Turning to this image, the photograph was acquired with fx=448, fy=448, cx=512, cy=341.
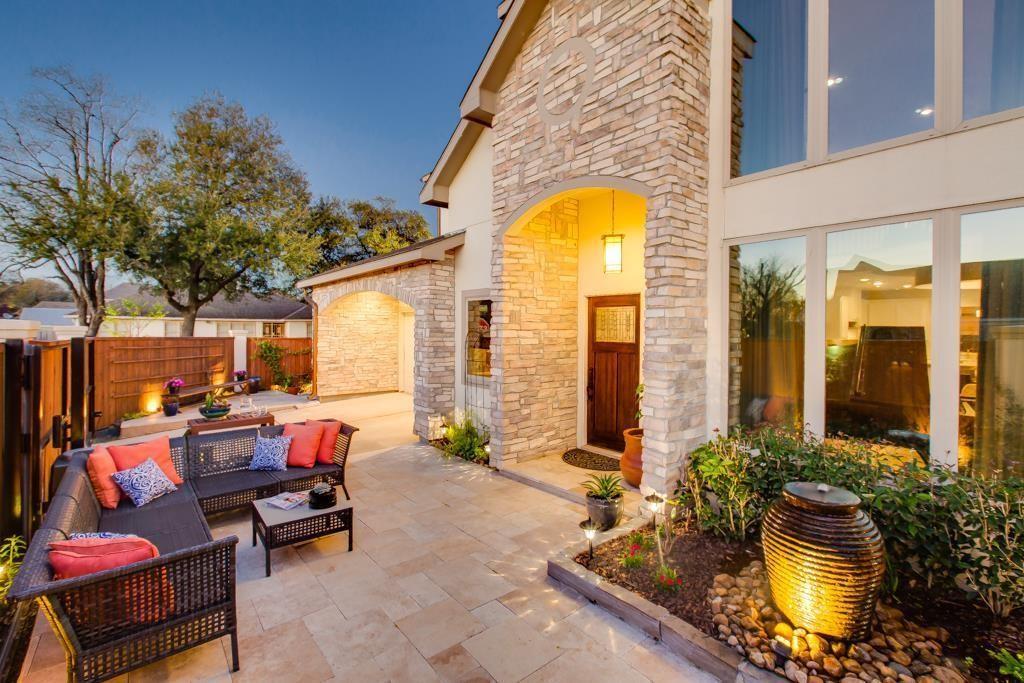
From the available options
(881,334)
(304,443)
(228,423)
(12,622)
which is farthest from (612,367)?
(12,622)

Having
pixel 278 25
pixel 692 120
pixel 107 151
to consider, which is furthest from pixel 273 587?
pixel 278 25

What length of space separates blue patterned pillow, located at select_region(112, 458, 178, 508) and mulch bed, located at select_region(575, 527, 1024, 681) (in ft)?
14.0

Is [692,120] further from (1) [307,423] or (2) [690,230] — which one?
(1) [307,423]

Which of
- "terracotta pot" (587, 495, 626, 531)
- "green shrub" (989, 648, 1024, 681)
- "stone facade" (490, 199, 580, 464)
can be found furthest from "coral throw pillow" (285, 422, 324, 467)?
"green shrub" (989, 648, 1024, 681)

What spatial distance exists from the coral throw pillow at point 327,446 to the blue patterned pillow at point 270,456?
39 centimetres

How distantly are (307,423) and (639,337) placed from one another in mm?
4972

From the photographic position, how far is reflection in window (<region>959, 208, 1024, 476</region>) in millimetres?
3502

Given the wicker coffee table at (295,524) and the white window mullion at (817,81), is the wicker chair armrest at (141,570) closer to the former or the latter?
the wicker coffee table at (295,524)

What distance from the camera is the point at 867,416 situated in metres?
4.23

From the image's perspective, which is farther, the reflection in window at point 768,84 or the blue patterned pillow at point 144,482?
the reflection in window at point 768,84

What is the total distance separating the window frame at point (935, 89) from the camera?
3.72 m

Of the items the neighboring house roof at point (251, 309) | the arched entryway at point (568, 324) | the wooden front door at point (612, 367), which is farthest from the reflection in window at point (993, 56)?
the neighboring house roof at point (251, 309)

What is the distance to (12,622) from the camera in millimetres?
3145

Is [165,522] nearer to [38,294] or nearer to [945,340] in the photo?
[945,340]
